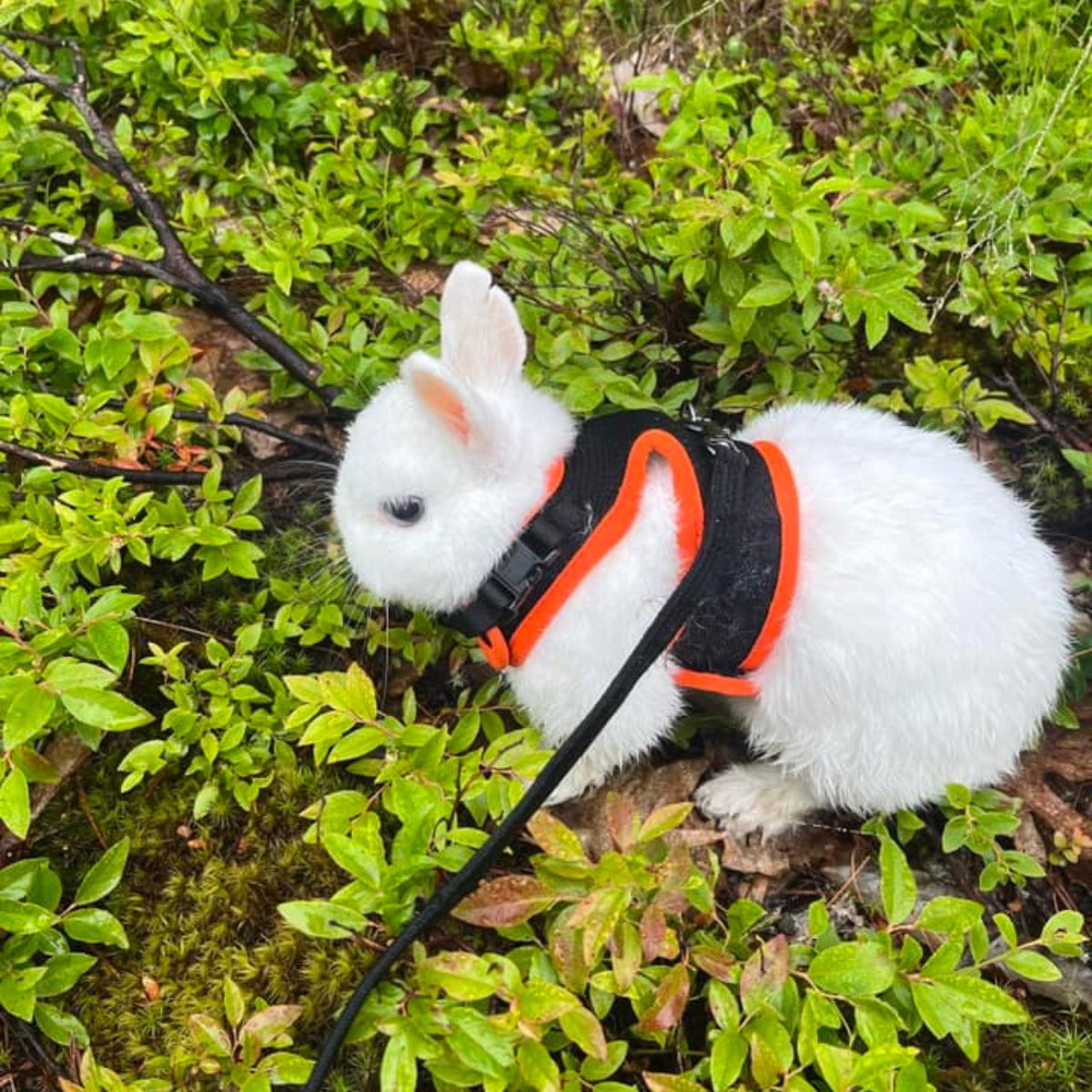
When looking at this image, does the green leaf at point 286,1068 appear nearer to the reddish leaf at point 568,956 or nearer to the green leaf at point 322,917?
the green leaf at point 322,917

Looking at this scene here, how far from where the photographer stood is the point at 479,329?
2.51m

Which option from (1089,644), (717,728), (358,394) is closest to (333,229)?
(358,394)

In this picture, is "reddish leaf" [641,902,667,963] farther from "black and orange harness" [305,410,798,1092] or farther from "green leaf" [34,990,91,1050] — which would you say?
"green leaf" [34,990,91,1050]

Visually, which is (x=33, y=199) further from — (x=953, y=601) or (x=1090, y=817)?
(x=1090, y=817)

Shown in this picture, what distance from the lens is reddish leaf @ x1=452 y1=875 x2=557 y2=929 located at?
2.41 m

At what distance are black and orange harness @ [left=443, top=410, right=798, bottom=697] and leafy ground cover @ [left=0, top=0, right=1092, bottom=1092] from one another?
1.50 ft

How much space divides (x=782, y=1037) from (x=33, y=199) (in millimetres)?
4075

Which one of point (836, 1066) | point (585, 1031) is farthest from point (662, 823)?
point (836, 1066)

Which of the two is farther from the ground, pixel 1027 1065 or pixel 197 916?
pixel 1027 1065

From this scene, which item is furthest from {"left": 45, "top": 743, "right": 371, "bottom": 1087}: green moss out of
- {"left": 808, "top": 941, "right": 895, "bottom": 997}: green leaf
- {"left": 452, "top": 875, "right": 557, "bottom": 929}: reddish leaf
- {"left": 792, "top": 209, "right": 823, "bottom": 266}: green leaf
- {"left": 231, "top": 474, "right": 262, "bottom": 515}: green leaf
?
{"left": 792, "top": 209, "right": 823, "bottom": 266}: green leaf

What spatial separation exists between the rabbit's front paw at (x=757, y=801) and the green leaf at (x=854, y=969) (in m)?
0.71

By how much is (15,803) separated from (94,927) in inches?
19.0

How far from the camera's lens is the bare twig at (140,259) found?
3.61 m

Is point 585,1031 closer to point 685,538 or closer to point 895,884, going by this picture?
point 895,884
